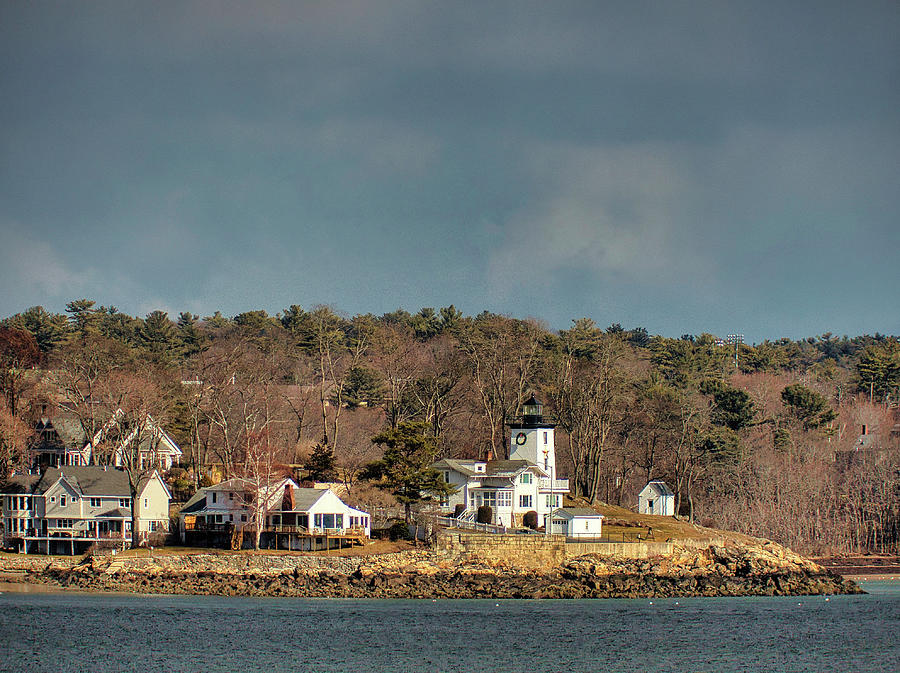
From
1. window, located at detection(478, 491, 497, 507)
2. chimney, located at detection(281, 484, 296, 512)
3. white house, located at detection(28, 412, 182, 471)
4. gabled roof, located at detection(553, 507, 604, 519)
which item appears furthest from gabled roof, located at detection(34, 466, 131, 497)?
gabled roof, located at detection(553, 507, 604, 519)

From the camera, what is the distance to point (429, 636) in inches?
1871

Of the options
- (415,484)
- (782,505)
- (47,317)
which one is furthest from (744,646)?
(47,317)

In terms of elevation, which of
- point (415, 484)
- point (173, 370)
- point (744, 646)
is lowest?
point (744, 646)

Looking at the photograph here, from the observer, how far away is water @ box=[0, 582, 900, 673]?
1688 inches

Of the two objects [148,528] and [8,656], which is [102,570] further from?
[8,656]

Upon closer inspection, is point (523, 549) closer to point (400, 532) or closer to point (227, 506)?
point (400, 532)

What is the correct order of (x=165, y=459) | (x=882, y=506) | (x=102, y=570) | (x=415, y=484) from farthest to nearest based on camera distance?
1. (x=882, y=506)
2. (x=165, y=459)
3. (x=415, y=484)
4. (x=102, y=570)

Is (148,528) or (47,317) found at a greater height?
(47,317)

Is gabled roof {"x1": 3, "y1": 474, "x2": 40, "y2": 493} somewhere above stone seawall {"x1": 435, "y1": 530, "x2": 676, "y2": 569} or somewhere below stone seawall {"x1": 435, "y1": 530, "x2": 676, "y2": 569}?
above

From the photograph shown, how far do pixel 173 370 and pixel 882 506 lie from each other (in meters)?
59.0

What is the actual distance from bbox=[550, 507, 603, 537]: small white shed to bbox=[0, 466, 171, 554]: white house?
24.1 meters

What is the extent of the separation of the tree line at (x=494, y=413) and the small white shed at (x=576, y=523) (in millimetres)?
9887

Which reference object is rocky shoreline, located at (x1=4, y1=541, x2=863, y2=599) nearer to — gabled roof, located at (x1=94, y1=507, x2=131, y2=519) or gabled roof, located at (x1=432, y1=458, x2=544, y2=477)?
gabled roof, located at (x1=94, y1=507, x2=131, y2=519)

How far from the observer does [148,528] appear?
67.2 m
